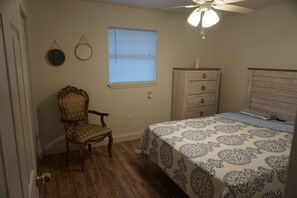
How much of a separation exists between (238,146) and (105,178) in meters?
1.68

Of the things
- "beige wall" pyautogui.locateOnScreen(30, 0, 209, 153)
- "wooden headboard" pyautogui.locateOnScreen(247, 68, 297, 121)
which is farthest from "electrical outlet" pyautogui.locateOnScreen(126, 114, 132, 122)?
"wooden headboard" pyautogui.locateOnScreen(247, 68, 297, 121)

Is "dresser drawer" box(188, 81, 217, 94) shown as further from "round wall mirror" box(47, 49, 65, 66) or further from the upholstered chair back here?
"round wall mirror" box(47, 49, 65, 66)

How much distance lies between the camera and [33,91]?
2.91 meters

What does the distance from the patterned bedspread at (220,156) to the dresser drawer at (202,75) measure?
109 centimetres

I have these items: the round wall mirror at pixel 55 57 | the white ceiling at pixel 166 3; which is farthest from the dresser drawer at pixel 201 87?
the round wall mirror at pixel 55 57

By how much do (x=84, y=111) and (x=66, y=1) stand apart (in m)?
1.67

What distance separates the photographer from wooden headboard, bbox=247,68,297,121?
3.00 meters

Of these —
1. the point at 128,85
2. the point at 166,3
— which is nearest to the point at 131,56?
the point at 128,85

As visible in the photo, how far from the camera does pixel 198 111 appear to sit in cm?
398

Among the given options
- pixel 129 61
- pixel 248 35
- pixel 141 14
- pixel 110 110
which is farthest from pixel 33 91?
pixel 248 35

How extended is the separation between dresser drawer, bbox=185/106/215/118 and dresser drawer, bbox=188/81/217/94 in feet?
1.10

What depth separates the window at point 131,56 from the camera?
3446mm

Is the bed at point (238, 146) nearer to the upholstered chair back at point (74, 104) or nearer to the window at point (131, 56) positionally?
the upholstered chair back at point (74, 104)

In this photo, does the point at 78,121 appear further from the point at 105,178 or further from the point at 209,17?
the point at 209,17
